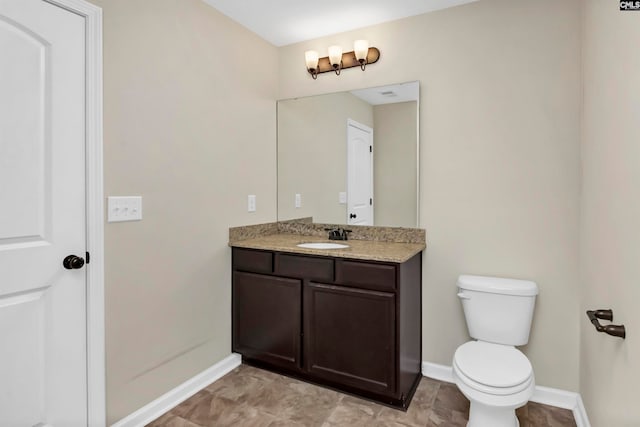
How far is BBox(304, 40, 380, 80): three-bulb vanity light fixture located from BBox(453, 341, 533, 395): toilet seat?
6.47 feet

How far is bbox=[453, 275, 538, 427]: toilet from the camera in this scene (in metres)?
1.60

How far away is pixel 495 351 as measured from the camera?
1.86 metres

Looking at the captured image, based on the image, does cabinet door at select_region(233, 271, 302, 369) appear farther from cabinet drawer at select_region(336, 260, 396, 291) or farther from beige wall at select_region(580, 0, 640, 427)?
beige wall at select_region(580, 0, 640, 427)

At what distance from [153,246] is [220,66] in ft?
4.13

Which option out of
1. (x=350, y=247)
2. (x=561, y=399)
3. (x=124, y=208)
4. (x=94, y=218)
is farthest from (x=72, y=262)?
(x=561, y=399)

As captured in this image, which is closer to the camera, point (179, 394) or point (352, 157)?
point (179, 394)

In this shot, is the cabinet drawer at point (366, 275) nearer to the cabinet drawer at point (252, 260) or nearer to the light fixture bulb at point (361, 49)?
the cabinet drawer at point (252, 260)

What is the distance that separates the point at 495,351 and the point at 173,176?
2002 millimetres

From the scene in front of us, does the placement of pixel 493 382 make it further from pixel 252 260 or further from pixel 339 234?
pixel 252 260

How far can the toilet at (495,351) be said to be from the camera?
1.60 m

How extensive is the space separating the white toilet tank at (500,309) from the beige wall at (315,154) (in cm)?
109

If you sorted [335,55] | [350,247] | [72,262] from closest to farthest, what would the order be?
[72,262] → [350,247] → [335,55]

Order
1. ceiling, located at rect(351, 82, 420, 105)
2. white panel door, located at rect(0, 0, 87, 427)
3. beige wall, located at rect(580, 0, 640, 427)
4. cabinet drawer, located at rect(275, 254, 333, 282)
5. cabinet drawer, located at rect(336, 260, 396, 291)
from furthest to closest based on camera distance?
1. ceiling, located at rect(351, 82, 420, 105)
2. cabinet drawer, located at rect(275, 254, 333, 282)
3. cabinet drawer, located at rect(336, 260, 396, 291)
4. white panel door, located at rect(0, 0, 87, 427)
5. beige wall, located at rect(580, 0, 640, 427)

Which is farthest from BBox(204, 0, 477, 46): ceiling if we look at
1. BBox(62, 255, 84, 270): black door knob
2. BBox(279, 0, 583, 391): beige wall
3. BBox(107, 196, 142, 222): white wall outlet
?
BBox(62, 255, 84, 270): black door knob
